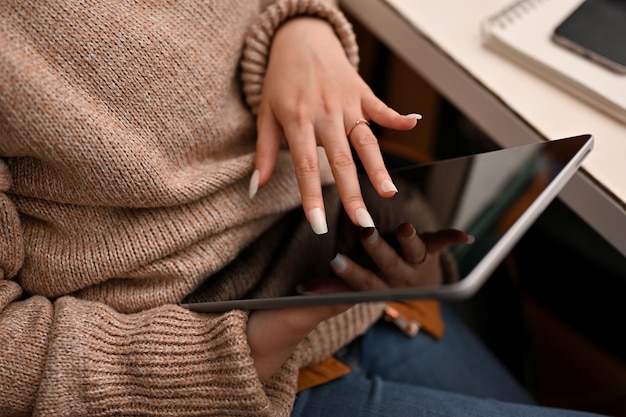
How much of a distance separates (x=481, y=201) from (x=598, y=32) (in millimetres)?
302

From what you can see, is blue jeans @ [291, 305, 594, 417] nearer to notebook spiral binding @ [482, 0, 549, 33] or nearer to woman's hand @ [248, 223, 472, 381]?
woman's hand @ [248, 223, 472, 381]

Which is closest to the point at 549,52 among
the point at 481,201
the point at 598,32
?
the point at 598,32

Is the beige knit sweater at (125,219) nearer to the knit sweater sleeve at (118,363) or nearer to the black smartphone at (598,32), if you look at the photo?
the knit sweater sleeve at (118,363)

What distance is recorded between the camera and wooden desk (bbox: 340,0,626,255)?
51cm

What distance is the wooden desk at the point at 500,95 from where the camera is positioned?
51 cm

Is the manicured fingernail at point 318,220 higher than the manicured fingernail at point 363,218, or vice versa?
the manicured fingernail at point 363,218

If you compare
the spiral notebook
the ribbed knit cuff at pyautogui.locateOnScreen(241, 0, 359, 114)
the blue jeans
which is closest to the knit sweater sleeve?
the blue jeans

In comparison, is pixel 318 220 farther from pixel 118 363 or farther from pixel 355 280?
pixel 118 363

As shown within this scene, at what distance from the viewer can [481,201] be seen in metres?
0.46

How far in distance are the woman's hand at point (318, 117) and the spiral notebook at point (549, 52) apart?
0.62 feet

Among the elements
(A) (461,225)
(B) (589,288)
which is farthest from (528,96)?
A: (B) (589,288)

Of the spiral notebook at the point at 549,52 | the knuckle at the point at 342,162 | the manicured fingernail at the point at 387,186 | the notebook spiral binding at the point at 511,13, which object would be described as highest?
the notebook spiral binding at the point at 511,13

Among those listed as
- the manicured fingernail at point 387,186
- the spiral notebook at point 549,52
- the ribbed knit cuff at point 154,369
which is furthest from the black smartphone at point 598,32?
the ribbed knit cuff at point 154,369

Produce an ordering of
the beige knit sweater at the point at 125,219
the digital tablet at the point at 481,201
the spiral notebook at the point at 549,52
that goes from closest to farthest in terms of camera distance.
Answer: the digital tablet at the point at 481,201 → the beige knit sweater at the point at 125,219 → the spiral notebook at the point at 549,52
